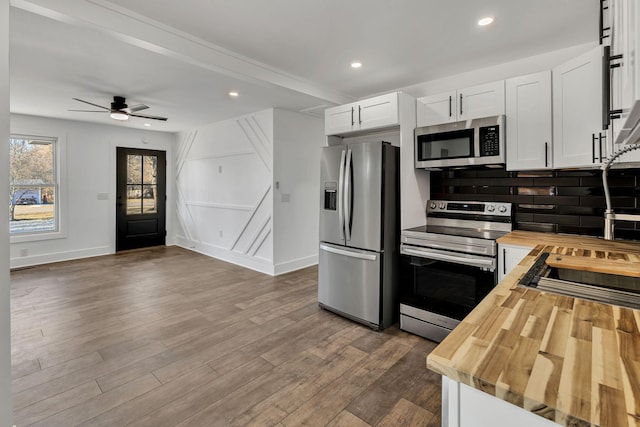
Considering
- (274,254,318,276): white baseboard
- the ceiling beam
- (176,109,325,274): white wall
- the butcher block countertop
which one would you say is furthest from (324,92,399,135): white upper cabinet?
(274,254,318,276): white baseboard

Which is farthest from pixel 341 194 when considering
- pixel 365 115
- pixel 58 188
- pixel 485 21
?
pixel 58 188

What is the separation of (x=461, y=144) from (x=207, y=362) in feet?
9.20

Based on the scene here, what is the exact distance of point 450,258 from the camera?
2607 millimetres

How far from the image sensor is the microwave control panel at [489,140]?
2.69 m

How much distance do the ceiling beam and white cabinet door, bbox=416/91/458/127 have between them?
148 centimetres

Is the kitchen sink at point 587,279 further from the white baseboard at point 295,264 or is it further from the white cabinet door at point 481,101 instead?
the white baseboard at point 295,264

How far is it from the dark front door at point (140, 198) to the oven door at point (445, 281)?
5.95 meters

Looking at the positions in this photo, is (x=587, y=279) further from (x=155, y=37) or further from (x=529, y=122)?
(x=155, y=37)

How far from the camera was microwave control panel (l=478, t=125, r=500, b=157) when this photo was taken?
2689 millimetres

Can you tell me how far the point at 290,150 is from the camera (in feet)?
16.4

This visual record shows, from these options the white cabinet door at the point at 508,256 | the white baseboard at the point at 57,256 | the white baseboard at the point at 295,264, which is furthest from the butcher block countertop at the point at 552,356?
the white baseboard at the point at 57,256

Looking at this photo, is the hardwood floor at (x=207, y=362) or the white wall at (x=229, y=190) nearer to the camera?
the hardwood floor at (x=207, y=362)

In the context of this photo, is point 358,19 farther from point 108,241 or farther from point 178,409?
point 108,241

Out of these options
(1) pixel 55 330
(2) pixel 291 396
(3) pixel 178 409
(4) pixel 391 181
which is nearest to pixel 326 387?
(2) pixel 291 396
